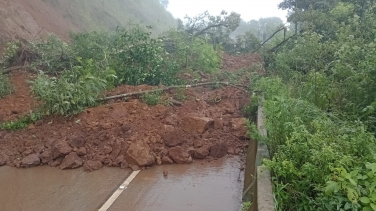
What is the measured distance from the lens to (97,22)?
84.8 feet

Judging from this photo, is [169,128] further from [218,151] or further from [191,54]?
[191,54]

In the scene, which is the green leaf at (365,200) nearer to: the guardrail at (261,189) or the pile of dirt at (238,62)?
the guardrail at (261,189)

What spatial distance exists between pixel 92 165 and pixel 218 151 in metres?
2.29

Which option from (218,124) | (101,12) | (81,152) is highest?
(101,12)

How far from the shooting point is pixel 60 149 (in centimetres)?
608

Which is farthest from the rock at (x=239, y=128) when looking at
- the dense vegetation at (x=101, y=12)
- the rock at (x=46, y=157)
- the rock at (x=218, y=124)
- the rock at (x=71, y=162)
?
the dense vegetation at (x=101, y=12)

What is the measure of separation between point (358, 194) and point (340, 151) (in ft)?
2.85

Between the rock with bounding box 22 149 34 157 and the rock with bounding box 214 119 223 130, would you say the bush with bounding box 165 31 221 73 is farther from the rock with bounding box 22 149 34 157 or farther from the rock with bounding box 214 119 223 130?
the rock with bounding box 22 149 34 157

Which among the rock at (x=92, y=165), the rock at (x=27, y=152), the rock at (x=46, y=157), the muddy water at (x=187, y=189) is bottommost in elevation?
the muddy water at (x=187, y=189)

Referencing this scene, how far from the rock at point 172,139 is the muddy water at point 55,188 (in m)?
1.01

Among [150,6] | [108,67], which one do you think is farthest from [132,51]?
[150,6]

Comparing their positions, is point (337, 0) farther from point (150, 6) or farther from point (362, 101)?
point (150, 6)

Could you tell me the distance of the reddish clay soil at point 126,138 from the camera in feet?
20.0

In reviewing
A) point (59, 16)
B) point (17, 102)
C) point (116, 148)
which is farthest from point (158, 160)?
point (59, 16)
